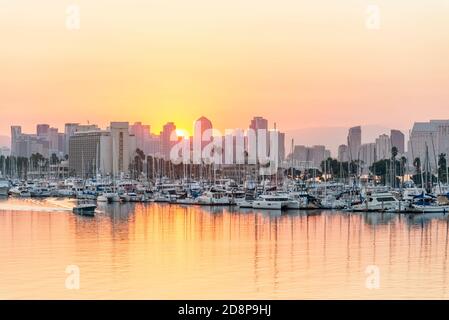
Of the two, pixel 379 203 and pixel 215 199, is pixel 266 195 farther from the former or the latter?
pixel 379 203

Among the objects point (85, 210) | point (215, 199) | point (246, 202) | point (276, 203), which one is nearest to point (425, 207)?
point (276, 203)

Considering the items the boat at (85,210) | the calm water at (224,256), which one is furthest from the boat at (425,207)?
→ the boat at (85,210)

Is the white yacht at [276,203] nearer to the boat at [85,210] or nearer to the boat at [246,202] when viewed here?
the boat at [246,202]

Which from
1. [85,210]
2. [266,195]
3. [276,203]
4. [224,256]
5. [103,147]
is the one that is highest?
[103,147]

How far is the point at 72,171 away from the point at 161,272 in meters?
115

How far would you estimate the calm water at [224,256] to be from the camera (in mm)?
22234

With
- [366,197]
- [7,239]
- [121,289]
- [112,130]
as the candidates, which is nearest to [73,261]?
[121,289]

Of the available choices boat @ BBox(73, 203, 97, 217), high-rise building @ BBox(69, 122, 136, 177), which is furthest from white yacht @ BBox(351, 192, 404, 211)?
high-rise building @ BBox(69, 122, 136, 177)

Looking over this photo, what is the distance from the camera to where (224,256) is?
1152 inches

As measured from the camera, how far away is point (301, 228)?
4047 centimetres

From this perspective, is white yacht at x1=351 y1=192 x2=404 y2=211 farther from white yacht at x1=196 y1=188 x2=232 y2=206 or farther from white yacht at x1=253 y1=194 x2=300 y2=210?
white yacht at x1=196 y1=188 x2=232 y2=206

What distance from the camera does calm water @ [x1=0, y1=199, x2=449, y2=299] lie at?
2223 cm
